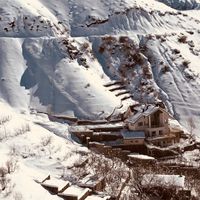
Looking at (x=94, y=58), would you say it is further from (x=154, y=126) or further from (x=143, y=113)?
(x=154, y=126)

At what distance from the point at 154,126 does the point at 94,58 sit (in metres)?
11.4

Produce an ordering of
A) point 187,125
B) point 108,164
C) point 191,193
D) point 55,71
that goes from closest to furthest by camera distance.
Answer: point 191,193
point 108,164
point 187,125
point 55,71

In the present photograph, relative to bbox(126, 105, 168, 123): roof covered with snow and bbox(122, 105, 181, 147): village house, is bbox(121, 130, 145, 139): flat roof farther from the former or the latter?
bbox(126, 105, 168, 123): roof covered with snow

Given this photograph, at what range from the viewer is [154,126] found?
39.7 meters

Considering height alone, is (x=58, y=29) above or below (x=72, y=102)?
above

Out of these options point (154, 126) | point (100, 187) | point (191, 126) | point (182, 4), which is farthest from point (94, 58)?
point (100, 187)

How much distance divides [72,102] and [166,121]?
7602 millimetres

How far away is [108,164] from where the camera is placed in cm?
2553

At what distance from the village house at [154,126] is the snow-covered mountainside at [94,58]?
288 cm

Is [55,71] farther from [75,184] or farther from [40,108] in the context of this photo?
[75,184]

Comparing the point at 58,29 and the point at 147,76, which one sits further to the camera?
the point at 58,29

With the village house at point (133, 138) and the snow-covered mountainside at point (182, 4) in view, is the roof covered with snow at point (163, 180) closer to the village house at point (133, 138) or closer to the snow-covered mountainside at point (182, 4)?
the village house at point (133, 138)

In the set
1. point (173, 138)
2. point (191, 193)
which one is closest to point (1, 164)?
point (191, 193)

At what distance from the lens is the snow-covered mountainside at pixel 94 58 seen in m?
43.3
